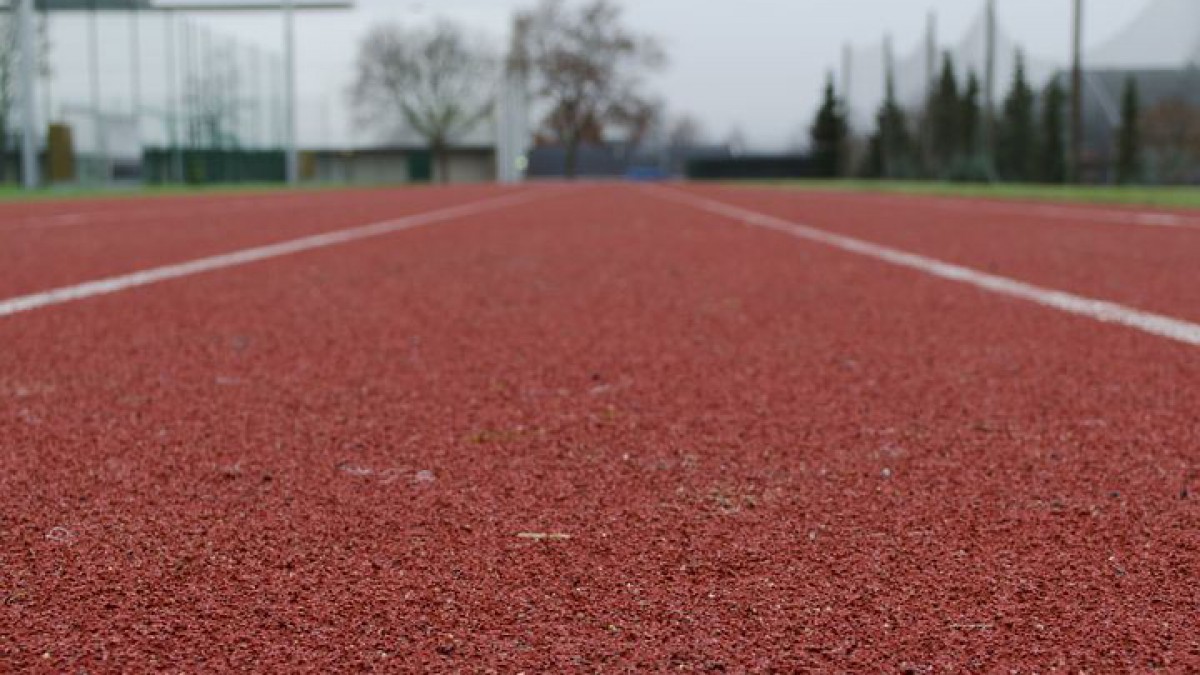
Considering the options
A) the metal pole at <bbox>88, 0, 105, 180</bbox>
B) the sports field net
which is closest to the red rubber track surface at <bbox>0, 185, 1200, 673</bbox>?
the sports field net

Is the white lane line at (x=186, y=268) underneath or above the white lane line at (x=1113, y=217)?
underneath

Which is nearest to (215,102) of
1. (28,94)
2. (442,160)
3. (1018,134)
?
(28,94)

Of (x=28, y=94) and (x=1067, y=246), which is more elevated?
(x=28, y=94)

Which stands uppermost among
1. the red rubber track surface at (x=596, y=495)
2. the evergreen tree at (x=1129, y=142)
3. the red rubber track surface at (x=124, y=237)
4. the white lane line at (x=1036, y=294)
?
the evergreen tree at (x=1129, y=142)

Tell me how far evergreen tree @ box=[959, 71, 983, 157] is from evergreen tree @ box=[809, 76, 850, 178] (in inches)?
572

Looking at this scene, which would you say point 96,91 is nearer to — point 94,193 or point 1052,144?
point 94,193

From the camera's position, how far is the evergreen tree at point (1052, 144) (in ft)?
149

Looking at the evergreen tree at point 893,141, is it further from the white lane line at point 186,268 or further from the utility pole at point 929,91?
the white lane line at point 186,268


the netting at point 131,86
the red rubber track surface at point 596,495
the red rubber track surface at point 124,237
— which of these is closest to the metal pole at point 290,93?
the netting at point 131,86

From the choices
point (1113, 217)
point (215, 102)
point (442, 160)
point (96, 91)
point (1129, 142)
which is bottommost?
point (1113, 217)

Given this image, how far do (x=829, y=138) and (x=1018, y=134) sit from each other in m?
19.8

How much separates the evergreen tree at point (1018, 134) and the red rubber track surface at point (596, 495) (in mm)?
46439

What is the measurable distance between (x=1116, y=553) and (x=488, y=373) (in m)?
1.77

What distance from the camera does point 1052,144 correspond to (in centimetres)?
4541
